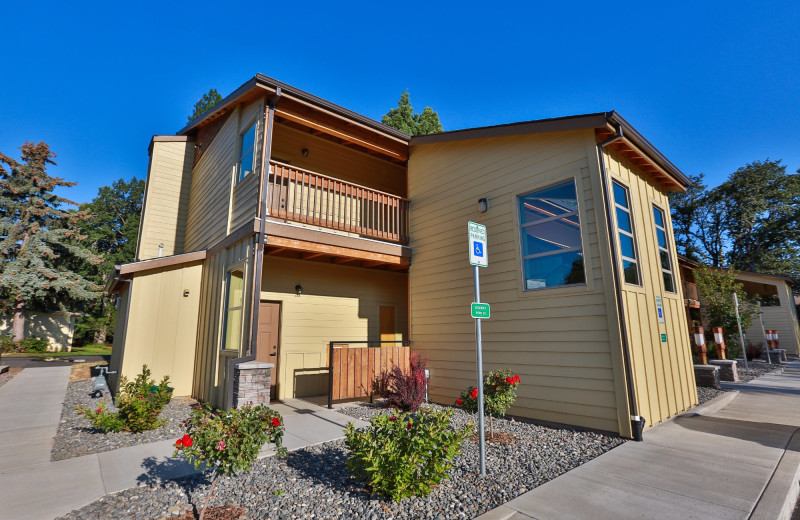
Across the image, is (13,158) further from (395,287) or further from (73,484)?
(73,484)

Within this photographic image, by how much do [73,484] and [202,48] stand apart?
11724mm

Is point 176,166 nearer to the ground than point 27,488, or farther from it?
farther from it

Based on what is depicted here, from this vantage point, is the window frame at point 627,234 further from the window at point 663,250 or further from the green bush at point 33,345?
the green bush at point 33,345

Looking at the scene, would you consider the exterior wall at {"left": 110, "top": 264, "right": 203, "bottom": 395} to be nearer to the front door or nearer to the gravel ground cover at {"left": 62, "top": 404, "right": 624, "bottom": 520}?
the front door

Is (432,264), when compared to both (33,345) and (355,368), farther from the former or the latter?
(33,345)

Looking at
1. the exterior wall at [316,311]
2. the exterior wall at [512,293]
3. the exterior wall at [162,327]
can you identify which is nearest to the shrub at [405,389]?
the exterior wall at [512,293]

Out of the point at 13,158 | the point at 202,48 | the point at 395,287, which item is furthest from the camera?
the point at 13,158

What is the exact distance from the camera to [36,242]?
815 inches

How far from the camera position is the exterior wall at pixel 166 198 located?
10398 mm

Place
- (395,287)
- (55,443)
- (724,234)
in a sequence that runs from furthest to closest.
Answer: (724,234) < (395,287) < (55,443)

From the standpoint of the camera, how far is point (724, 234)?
105ft

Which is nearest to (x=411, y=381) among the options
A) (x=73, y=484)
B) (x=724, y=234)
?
(x=73, y=484)

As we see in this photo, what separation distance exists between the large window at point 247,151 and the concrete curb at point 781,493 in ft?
26.7

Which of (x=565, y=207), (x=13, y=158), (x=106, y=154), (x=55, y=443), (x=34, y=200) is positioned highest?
(x=106, y=154)
